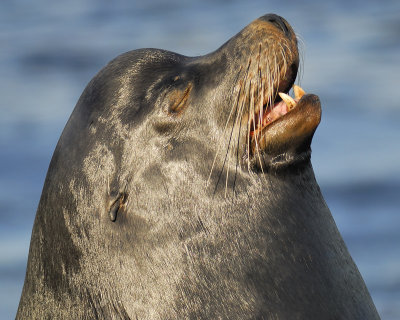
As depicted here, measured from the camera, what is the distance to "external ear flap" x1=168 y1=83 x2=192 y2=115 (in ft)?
20.2

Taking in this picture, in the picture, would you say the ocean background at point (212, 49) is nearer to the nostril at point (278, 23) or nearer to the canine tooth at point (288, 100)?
the nostril at point (278, 23)

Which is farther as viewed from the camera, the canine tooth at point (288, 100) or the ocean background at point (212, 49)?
the ocean background at point (212, 49)

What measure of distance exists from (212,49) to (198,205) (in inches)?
439

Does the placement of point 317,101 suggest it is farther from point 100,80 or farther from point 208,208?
point 100,80

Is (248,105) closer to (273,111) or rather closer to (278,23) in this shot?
(273,111)

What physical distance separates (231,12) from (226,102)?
14431 mm

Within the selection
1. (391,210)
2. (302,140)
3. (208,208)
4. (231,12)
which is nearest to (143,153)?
(208,208)

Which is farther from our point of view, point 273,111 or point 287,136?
point 273,111

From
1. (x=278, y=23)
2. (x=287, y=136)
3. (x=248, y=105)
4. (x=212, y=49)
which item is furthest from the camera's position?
(x=212, y=49)

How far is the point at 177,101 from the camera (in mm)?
6168

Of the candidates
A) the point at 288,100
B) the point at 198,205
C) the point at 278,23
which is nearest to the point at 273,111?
the point at 288,100

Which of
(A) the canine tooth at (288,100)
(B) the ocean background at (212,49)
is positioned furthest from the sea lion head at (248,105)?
(B) the ocean background at (212,49)

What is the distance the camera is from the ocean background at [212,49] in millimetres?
12812

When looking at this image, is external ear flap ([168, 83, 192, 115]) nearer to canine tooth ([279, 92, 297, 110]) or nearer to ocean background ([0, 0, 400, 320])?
canine tooth ([279, 92, 297, 110])
